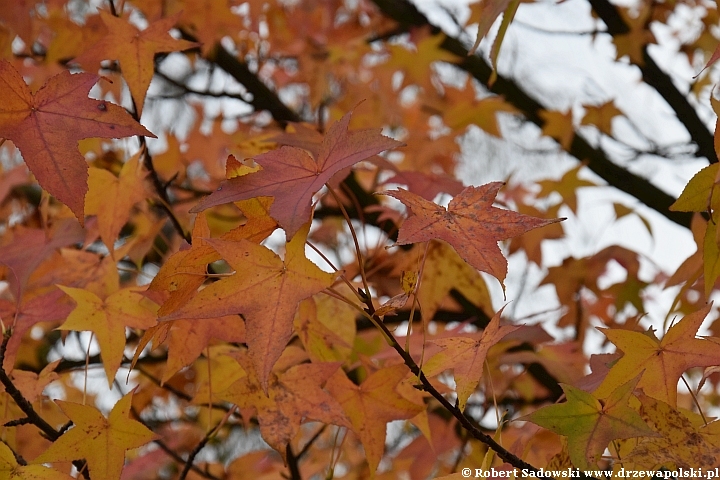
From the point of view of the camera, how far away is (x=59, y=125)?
603 mm

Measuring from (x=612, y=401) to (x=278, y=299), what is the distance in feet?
0.98

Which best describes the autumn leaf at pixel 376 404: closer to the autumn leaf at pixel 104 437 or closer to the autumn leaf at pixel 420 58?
the autumn leaf at pixel 104 437

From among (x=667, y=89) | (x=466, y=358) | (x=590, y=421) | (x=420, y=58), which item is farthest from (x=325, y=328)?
(x=420, y=58)

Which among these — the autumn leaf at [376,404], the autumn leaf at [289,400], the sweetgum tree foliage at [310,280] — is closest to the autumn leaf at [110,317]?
the sweetgum tree foliage at [310,280]

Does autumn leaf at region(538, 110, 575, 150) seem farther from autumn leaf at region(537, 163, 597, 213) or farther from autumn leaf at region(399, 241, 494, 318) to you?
autumn leaf at region(399, 241, 494, 318)

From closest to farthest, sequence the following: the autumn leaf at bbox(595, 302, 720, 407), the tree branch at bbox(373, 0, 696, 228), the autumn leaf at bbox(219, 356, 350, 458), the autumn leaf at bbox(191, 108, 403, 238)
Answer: the autumn leaf at bbox(191, 108, 403, 238) → the autumn leaf at bbox(595, 302, 720, 407) → the autumn leaf at bbox(219, 356, 350, 458) → the tree branch at bbox(373, 0, 696, 228)

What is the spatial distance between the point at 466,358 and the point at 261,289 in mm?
208

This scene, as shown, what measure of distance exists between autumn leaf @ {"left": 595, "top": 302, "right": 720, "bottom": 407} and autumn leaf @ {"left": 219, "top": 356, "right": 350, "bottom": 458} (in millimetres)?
280

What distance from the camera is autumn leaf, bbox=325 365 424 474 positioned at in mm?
742

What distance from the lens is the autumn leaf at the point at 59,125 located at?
0.57 metres

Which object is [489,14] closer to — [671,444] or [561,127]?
[671,444]

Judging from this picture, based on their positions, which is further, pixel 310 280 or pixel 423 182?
pixel 423 182

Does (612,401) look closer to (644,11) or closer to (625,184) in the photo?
(625,184)

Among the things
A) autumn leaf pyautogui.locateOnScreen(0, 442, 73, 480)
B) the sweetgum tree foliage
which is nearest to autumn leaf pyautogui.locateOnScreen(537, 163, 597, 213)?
the sweetgum tree foliage
